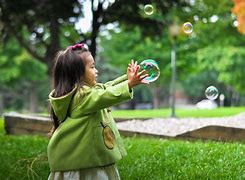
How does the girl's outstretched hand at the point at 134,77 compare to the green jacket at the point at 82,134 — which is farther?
the green jacket at the point at 82,134

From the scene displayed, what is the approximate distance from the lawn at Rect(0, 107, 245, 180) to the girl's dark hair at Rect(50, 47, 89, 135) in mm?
1363

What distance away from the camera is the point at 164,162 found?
454cm

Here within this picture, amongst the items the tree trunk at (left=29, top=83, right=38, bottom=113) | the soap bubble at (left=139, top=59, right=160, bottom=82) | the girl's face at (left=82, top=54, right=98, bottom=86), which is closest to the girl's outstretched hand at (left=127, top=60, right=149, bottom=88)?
the girl's face at (left=82, top=54, right=98, bottom=86)

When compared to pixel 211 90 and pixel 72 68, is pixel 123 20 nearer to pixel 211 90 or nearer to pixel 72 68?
pixel 211 90

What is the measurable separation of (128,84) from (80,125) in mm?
432

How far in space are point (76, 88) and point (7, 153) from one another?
2972mm

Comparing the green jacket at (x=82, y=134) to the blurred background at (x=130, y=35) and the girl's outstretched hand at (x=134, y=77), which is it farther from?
the blurred background at (x=130, y=35)

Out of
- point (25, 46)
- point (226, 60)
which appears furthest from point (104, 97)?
point (226, 60)

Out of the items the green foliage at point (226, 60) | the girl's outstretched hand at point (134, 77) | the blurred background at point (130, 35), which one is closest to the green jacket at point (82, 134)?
the girl's outstretched hand at point (134, 77)

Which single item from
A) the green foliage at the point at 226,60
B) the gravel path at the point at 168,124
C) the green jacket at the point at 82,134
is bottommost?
the green foliage at the point at 226,60

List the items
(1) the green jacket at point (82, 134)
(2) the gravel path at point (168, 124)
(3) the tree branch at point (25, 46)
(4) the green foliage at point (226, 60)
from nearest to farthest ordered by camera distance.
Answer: (1) the green jacket at point (82, 134) → (2) the gravel path at point (168, 124) → (3) the tree branch at point (25, 46) → (4) the green foliage at point (226, 60)

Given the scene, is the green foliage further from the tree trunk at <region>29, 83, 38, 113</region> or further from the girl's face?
the girl's face

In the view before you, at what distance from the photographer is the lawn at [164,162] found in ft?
13.3

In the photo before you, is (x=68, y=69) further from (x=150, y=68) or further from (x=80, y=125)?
(x=150, y=68)
